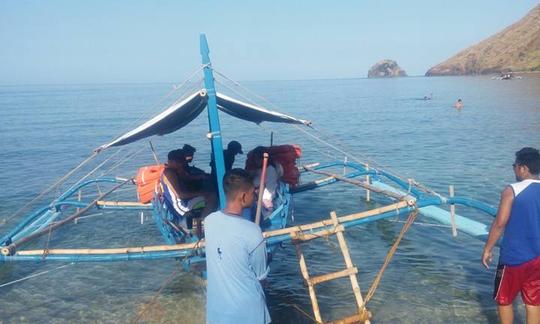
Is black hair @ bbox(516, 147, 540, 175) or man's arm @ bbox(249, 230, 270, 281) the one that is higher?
black hair @ bbox(516, 147, 540, 175)

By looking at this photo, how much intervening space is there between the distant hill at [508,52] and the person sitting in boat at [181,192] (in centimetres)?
11168

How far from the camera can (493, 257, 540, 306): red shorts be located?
4949 mm

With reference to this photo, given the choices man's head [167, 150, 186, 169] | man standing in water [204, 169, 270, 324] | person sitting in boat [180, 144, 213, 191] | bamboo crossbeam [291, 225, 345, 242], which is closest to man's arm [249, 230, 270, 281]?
man standing in water [204, 169, 270, 324]

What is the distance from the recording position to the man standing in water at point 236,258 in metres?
3.78

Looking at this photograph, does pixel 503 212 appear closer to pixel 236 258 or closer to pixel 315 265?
pixel 236 258

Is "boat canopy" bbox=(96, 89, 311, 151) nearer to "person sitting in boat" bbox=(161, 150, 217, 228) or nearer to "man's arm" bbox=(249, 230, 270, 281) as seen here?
"person sitting in boat" bbox=(161, 150, 217, 228)

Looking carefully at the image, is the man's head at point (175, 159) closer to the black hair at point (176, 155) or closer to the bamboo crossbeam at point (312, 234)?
the black hair at point (176, 155)

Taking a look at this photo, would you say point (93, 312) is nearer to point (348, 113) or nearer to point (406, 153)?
point (406, 153)

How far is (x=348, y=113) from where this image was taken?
4862 centimetres

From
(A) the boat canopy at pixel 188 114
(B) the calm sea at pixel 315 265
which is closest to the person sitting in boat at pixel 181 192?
(A) the boat canopy at pixel 188 114

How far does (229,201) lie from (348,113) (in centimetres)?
4599

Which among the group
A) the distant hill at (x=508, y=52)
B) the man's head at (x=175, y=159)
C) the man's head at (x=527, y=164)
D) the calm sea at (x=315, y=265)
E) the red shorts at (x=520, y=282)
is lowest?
the calm sea at (x=315, y=265)

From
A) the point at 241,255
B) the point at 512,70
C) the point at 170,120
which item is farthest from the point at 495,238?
the point at 512,70

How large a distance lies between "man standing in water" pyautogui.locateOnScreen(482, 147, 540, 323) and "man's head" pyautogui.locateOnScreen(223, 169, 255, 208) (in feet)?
9.77
